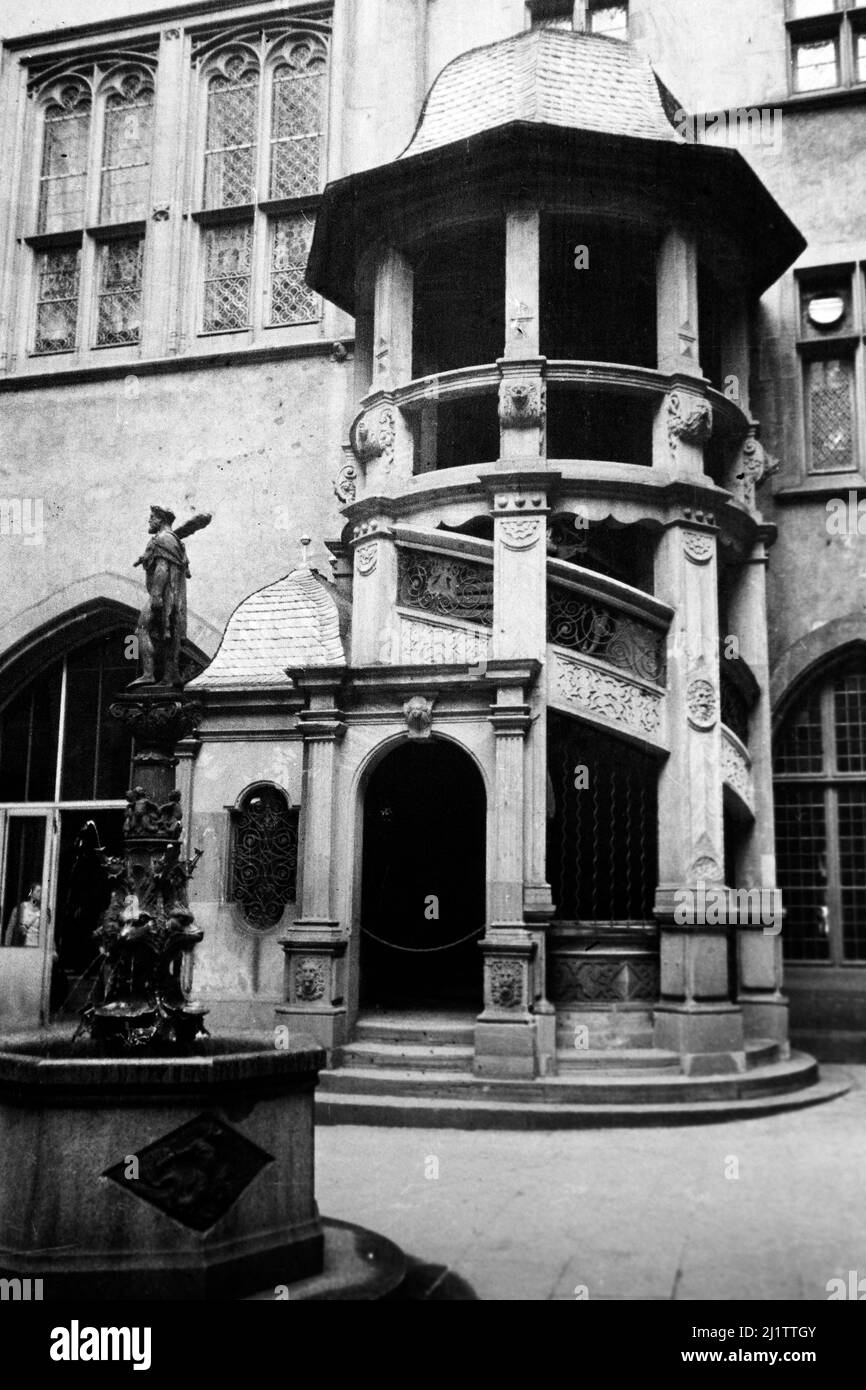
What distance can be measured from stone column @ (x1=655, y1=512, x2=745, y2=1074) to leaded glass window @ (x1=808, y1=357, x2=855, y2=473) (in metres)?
3.39

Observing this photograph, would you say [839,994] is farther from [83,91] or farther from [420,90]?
[83,91]

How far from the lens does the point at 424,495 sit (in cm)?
1245

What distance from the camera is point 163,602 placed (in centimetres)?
845

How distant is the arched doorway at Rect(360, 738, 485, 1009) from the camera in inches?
557

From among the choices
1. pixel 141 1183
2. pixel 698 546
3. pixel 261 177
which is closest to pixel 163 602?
pixel 141 1183

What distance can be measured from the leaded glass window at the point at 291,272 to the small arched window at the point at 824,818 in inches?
317

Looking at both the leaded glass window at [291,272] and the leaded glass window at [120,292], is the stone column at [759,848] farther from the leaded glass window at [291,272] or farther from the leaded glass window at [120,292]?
the leaded glass window at [120,292]

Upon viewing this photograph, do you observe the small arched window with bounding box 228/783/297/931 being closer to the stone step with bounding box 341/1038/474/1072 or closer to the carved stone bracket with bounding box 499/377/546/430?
the stone step with bounding box 341/1038/474/1072

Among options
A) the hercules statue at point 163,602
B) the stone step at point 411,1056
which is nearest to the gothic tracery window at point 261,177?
the hercules statue at point 163,602

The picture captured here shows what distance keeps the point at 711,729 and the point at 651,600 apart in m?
1.29

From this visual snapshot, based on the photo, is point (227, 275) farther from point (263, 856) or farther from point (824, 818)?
point (824, 818)

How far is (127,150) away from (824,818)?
13.0m

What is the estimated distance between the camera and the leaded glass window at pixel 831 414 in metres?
14.9

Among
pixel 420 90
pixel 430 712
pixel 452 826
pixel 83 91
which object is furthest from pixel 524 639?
pixel 83 91
